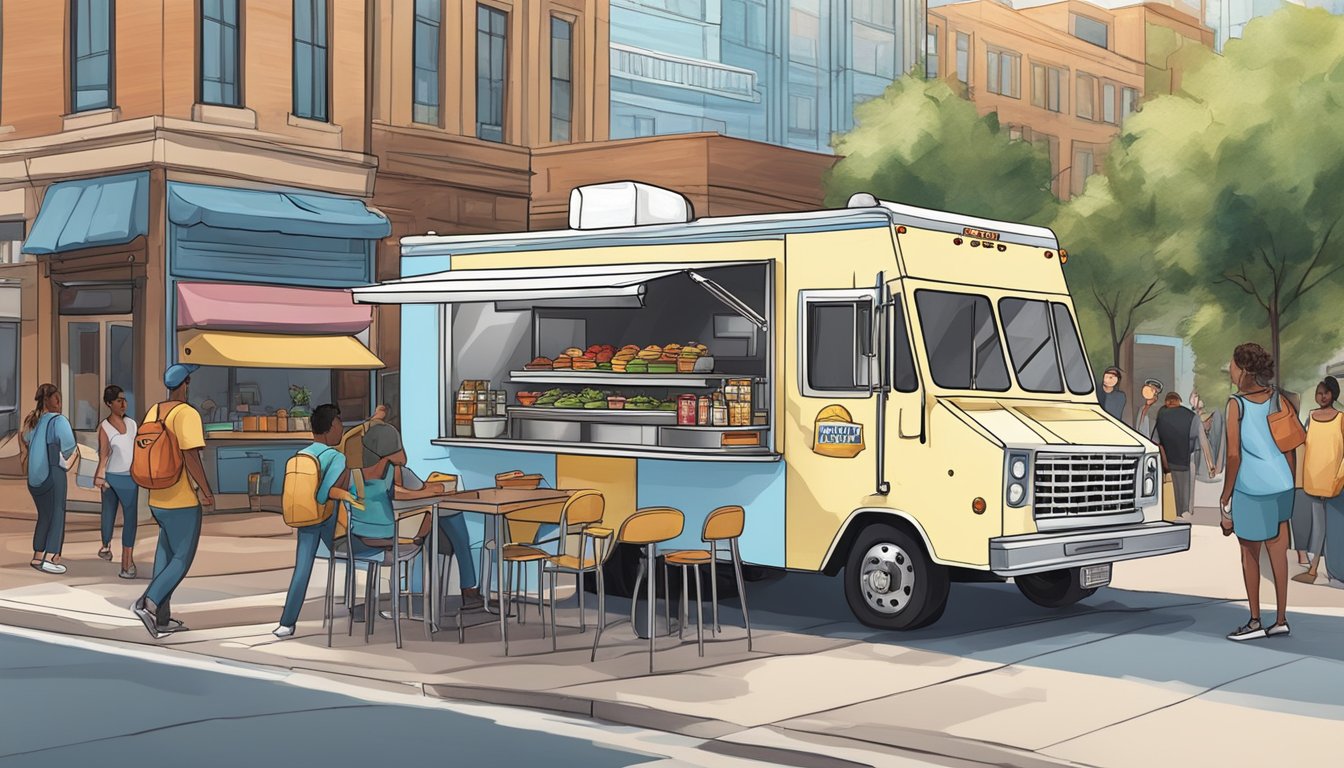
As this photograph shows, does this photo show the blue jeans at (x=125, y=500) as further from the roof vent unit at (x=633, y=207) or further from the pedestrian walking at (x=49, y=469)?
the roof vent unit at (x=633, y=207)

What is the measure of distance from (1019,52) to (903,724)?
51802 millimetres

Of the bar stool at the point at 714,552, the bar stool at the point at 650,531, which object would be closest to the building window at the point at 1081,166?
the bar stool at the point at 714,552

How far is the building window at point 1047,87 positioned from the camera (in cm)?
5812

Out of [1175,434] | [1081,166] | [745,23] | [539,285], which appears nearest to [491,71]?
[1175,434]

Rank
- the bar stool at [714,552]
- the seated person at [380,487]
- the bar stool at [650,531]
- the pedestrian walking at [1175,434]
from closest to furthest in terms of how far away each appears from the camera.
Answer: the bar stool at [650,531] < the bar stool at [714,552] < the seated person at [380,487] < the pedestrian walking at [1175,434]

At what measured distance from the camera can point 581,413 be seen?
1371cm

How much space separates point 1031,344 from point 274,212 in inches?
477

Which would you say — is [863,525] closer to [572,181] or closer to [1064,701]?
[1064,701]

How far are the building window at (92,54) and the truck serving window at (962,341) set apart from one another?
13631mm

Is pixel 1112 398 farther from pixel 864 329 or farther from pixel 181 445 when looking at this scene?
pixel 181 445

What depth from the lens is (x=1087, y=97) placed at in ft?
199

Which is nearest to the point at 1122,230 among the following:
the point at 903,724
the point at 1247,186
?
the point at 1247,186

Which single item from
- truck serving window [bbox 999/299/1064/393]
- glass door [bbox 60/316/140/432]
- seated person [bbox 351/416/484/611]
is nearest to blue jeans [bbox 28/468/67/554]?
seated person [bbox 351/416/484/611]

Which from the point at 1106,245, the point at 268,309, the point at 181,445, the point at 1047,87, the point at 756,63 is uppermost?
the point at 1047,87
